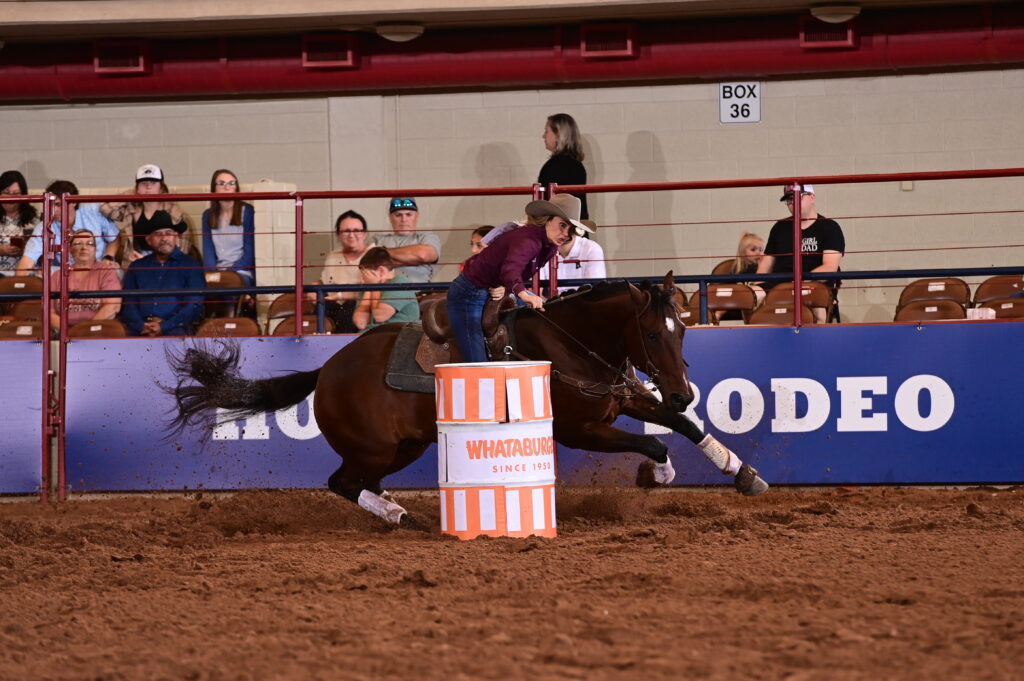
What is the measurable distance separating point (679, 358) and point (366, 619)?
329 centimetres

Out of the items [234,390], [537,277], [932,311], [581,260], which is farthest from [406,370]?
[932,311]

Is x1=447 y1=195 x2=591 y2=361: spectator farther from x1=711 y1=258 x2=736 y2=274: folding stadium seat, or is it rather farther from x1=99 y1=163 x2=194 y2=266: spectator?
x1=711 y1=258 x2=736 y2=274: folding stadium seat

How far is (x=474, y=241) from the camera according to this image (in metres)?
9.82

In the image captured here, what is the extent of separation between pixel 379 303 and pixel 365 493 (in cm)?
259

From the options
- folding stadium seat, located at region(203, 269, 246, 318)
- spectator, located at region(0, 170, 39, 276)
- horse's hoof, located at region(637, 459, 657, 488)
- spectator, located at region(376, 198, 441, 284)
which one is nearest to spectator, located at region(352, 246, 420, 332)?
spectator, located at region(376, 198, 441, 284)

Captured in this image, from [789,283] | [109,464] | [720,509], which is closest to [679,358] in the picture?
[720,509]

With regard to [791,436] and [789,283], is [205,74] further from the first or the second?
[791,436]

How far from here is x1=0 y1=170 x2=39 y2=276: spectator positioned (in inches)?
411

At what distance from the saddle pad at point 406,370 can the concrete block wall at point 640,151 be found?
5.10 m

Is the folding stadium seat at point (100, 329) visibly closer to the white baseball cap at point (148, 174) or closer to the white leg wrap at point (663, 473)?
the white baseball cap at point (148, 174)

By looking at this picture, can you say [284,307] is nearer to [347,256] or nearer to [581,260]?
[347,256]

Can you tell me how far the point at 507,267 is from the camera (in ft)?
22.2

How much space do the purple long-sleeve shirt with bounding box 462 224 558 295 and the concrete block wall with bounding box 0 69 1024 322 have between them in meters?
5.32

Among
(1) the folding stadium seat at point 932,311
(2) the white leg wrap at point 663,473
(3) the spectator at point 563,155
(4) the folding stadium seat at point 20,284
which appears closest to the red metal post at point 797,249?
(1) the folding stadium seat at point 932,311
